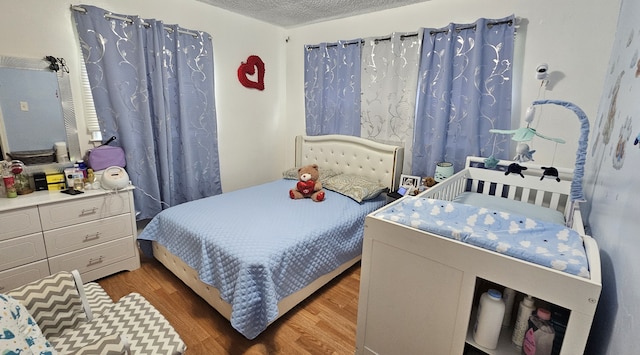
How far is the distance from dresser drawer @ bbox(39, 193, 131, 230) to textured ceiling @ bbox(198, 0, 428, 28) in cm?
206

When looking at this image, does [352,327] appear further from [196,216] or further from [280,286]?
[196,216]

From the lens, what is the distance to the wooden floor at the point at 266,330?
1.76m

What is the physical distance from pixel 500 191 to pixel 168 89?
9.93ft

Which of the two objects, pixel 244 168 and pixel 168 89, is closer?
pixel 168 89

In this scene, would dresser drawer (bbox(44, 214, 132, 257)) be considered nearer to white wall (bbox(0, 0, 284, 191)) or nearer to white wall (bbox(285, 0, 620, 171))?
white wall (bbox(0, 0, 284, 191))

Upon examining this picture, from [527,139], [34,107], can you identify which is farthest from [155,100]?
[527,139]

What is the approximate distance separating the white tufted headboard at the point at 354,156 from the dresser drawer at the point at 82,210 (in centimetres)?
194

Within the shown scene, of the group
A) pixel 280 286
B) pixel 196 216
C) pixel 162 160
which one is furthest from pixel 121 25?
pixel 280 286

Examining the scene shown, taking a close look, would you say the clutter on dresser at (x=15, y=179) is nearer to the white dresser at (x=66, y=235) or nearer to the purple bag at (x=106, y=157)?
the white dresser at (x=66, y=235)

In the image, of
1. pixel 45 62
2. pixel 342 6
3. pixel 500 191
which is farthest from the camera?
pixel 342 6

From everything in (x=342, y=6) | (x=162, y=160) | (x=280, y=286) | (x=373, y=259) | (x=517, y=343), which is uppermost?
(x=342, y=6)

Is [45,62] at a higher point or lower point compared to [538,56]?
lower

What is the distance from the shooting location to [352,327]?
6.35 ft

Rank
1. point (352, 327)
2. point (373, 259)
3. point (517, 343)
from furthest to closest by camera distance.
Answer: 1. point (352, 327)
2. point (373, 259)
3. point (517, 343)
